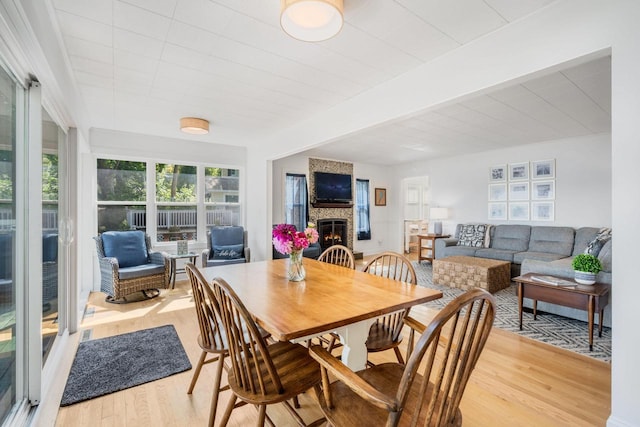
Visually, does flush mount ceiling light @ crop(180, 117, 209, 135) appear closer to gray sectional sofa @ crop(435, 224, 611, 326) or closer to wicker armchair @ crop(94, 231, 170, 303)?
wicker armchair @ crop(94, 231, 170, 303)

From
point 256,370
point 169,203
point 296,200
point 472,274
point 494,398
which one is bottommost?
point 494,398

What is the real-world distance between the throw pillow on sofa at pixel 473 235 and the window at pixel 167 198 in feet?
14.7

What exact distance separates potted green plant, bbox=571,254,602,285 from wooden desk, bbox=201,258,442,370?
2.08 meters

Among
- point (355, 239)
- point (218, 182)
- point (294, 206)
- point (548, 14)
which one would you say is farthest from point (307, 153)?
point (548, 14)

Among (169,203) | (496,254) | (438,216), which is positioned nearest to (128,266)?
(169,203)

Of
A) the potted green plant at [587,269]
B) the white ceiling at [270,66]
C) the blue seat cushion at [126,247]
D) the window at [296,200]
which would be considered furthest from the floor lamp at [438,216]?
the blue seat cushion at [126,247]

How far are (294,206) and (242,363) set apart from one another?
5.12 m

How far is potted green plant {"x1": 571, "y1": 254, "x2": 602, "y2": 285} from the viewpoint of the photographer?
9.04 feet

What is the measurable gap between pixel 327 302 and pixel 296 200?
197 inches

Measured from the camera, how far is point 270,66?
8.34 ft

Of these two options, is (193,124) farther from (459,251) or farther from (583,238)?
(583,238)

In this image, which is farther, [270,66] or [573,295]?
[573,295]

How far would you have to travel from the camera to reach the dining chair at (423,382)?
0.88m

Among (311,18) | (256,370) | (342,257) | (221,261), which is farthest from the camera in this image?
(221,261)
